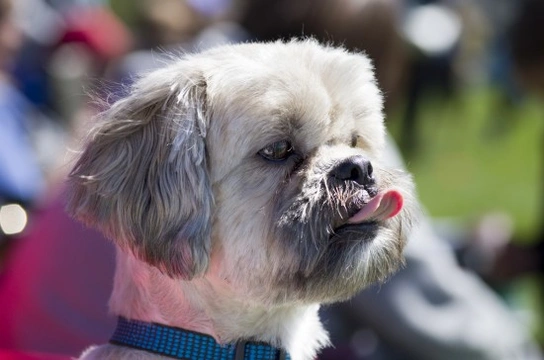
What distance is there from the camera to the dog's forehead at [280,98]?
2.00 metres

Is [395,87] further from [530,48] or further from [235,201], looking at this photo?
[235,201]

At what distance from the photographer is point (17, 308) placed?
9.78 ft

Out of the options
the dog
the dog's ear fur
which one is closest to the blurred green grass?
the dog

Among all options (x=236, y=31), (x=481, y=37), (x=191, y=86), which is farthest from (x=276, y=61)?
(x=481, y=37)

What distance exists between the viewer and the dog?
195 centimetres

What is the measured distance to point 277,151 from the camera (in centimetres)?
204

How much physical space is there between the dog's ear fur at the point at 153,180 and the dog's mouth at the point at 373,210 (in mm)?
289

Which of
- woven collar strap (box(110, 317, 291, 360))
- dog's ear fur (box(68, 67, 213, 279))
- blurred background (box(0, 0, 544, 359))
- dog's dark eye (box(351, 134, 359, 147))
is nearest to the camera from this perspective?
dog's ear fur (box(68, 67, 213, 279))

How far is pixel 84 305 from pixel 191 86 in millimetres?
1058

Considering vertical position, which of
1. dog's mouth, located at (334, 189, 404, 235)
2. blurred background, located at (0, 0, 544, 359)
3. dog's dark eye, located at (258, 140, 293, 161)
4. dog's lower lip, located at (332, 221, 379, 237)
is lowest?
blurred background, located at (0, 0, 544, 359)

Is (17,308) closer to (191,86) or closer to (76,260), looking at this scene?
(76,260)

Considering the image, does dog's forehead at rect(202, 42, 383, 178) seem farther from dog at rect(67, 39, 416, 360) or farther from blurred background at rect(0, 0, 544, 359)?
blurred background at rect(0, 0, 544, 359)

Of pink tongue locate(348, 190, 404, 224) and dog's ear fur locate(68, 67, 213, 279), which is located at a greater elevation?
dog's ear fur locate(68, 67, 213, 279)

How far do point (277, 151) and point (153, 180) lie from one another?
27 cm
